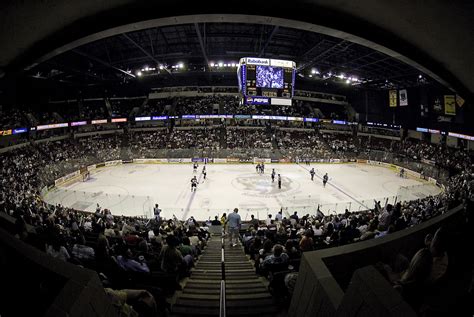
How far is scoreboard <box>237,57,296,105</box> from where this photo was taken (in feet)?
59.6

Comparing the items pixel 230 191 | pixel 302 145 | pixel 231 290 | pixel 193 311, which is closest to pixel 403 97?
pixel 302 145

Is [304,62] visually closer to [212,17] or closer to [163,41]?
[163,41]

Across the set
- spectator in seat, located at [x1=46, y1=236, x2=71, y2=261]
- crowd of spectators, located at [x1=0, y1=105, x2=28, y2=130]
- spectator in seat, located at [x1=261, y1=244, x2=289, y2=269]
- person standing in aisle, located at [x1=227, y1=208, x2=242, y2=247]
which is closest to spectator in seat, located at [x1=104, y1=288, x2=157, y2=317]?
spectator in seat, located at [x1=46, y1=236, x2=71, y2=261]

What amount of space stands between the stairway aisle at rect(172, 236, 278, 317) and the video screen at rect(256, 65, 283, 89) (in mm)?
14013

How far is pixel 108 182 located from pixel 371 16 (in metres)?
26.9

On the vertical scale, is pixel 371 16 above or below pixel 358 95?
below

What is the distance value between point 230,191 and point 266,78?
31.6 ft

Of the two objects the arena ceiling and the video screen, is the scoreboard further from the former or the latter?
the arena ceiling

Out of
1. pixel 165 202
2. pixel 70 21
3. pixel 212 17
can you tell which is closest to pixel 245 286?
pixel 212 17

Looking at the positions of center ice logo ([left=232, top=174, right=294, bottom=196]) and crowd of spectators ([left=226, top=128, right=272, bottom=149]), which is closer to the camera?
center ice logo ([left=232, top=174, right=294, bottom=196])

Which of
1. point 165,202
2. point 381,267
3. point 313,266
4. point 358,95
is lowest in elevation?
point 165,202

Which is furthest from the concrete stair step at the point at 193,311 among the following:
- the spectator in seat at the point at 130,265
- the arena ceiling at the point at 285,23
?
the arena ceiling at the point at 285,23

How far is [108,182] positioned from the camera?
Answer: 25656 mm

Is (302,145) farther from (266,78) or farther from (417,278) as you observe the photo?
(417,278)
